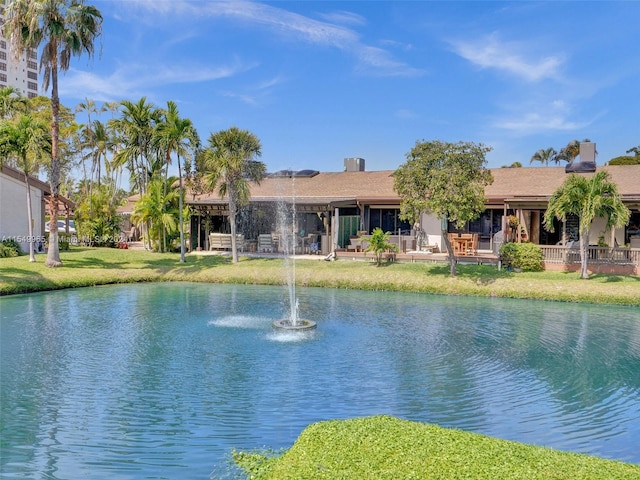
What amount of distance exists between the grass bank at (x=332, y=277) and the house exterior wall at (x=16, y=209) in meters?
2.78

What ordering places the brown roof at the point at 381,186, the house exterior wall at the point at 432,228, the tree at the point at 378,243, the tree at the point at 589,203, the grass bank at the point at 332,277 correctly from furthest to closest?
the house exterior wall at the point at 432,228 → the brown roof at the point at 381,186 → the tree at the point at 378,243 → the tree at the point at 589,203 → the grass bank at the point at 332,277

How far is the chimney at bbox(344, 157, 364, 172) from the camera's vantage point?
37.7 meters

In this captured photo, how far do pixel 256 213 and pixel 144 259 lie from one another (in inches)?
324

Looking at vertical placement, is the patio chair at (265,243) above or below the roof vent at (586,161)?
below

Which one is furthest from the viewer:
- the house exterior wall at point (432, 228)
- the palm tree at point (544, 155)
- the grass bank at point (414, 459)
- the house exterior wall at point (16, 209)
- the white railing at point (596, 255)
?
the palm tree at point (544, 155)

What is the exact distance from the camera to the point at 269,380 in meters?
9.76

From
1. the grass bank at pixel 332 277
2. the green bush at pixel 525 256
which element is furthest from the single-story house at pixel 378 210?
the grass bank at pixel 332 277

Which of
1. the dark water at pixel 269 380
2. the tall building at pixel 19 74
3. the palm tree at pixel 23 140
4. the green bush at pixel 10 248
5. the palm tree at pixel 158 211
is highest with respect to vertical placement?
the tall building at pixel 19 74

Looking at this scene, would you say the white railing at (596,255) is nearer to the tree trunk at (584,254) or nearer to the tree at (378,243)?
the tree trunk at (584,254)

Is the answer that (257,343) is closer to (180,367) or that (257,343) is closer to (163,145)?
(180,367)

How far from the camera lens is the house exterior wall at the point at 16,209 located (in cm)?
2730

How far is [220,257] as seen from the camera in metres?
28.8

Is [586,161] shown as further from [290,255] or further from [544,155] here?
[544,155]

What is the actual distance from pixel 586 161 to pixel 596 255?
32.3ft
